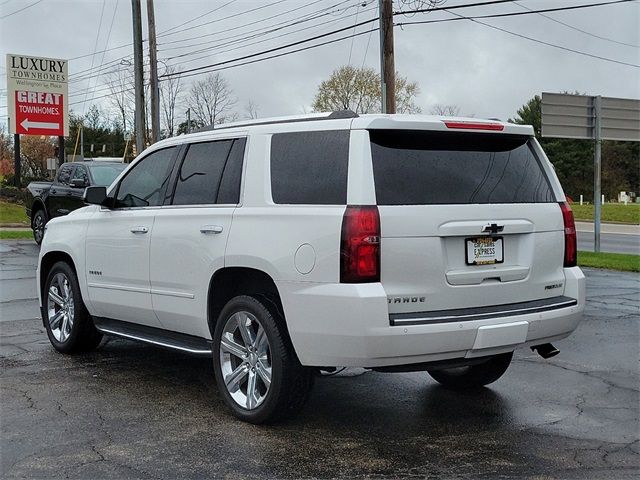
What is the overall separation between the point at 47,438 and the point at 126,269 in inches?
71.4

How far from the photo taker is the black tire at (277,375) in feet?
16.0

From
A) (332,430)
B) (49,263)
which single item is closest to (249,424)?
(332,430)

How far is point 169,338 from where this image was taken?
19.6ft

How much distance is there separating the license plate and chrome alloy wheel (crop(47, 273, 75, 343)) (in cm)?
388

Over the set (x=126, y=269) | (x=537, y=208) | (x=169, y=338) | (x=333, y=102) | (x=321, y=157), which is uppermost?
(x=333, y=102)

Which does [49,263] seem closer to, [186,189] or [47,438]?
[186,189]

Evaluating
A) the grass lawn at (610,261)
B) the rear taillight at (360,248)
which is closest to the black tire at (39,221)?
the grass lawn at (610,261)

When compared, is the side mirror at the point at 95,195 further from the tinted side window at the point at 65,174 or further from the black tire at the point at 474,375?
the tinted side window at the point at 65,174

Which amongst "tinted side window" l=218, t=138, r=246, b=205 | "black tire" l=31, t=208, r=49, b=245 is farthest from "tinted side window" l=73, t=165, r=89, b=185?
"tinted side window" l=218, t=138, r=246, b=205

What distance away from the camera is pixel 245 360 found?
206 inches

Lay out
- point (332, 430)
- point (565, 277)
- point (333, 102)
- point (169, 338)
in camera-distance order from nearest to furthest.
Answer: point (332, 430) < point (565, 277) < point (169, 338) < point (333, 102)

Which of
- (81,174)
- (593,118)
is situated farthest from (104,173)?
(593,118)

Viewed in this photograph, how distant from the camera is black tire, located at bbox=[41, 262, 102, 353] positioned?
23.1 ft

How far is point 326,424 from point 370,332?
1013 millimetres
